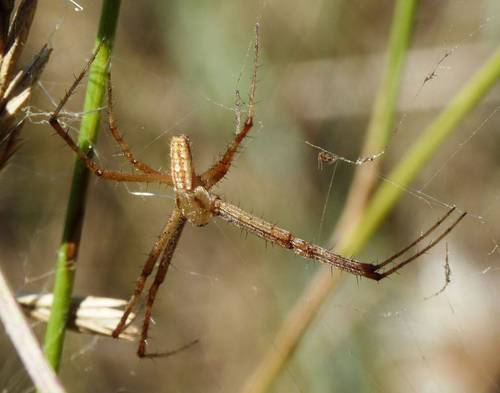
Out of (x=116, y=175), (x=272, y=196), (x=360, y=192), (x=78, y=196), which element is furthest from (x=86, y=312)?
(x=272, y=196)

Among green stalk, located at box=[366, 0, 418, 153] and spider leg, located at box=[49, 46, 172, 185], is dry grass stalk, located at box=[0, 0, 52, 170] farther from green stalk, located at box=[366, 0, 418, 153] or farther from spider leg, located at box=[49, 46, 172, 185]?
green stalk, located at box=[366, 0, 418, 153]

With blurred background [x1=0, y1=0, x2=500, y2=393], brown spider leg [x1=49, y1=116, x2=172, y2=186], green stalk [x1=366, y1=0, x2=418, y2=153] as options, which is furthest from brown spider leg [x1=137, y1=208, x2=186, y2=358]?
blurred background [x1=0, y1=0, x2=500, y2=393]

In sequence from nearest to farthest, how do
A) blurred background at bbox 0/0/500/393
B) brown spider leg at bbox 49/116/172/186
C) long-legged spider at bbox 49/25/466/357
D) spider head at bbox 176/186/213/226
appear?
1. brown spider leg at bbox 49/116/172/186
2. long-legged spider at bbox 49/25/466/357
3. spider head at bbox 176/186/213/226
4. blurred background at bbox 0/0/500/393

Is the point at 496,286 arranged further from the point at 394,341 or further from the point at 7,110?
the point at 7,110

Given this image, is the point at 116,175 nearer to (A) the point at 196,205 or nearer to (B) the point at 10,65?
(A) the point at 196,205

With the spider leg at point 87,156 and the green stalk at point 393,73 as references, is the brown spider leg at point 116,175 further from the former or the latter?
the green stalk at point 393,73

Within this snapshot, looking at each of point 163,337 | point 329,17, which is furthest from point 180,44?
point 163,337
